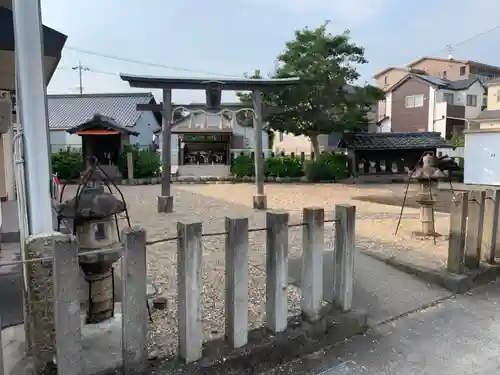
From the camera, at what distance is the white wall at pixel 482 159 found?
635 inches

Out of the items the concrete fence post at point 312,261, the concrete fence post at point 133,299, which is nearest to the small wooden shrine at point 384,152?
the concrete fence post at point 312,261

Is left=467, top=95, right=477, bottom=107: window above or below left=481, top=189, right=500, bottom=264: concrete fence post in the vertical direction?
above

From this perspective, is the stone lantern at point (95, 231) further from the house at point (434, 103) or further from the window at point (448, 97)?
the window at point (448, 97)

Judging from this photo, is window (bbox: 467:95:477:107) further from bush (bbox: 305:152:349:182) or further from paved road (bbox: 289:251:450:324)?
paved road (bbox: 289:251:450:324)

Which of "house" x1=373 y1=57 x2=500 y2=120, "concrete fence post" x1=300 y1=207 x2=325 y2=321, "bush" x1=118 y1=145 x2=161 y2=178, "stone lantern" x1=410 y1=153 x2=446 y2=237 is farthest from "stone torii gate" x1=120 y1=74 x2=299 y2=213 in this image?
"house" x1=373 y1=57 x2=500 y2=120

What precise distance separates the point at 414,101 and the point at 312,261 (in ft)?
93.8

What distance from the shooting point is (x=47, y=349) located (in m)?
2.10

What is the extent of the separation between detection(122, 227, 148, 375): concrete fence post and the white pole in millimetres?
490

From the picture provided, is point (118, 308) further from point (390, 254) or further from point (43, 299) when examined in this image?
point (390, 254)

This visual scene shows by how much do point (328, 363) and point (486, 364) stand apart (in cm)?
102

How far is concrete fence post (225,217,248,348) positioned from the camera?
239cm

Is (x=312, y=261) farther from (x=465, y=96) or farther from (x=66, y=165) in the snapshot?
(x=465, y=96)

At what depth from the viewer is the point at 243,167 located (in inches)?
682

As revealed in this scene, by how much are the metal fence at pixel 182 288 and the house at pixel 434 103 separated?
2639 centimetres
